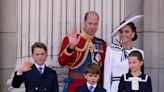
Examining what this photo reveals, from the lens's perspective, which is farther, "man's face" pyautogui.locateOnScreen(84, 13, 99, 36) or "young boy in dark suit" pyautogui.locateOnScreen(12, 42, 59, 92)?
"man's face" pyautogui.locateOnScreen(84, 13, 99, 36)

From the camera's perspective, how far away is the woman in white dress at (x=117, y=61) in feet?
20.2

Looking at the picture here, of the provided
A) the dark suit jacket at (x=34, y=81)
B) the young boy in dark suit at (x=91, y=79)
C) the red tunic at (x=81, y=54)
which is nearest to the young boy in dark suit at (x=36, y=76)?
the dark suit jacket at (x=34, y=81)

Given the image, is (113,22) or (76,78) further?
(113,22)

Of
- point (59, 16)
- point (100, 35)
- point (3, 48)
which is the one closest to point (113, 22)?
point (100, 35)

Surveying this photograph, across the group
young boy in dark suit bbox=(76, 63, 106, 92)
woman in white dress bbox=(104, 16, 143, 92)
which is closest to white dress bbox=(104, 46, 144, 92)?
woman in white dress bbox=(104, 16, 143, 92)

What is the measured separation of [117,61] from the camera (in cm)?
617

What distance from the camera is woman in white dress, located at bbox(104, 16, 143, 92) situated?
6148mm

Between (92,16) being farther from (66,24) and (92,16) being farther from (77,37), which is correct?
(66,24)

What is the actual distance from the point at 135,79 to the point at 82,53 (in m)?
0.67

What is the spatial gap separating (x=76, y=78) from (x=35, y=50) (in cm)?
57

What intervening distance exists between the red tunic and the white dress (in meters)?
0.13

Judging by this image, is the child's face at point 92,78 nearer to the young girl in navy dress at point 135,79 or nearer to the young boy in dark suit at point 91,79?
the young boy in dark suit at point 91,79

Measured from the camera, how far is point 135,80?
585 centimetres

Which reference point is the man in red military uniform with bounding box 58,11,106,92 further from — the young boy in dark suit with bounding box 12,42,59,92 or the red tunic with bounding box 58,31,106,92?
the young boy in dark suit with bounding box 12,42,59,92
